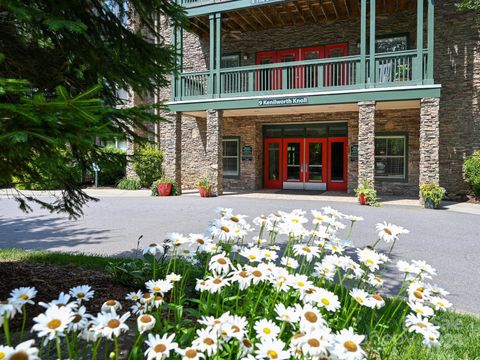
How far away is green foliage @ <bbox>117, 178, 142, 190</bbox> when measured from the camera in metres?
18.9

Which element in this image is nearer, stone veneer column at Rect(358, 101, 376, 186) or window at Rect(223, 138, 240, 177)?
stone veneer column at Rect(358, 101, 376, 186)

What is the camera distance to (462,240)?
7254 millimetres

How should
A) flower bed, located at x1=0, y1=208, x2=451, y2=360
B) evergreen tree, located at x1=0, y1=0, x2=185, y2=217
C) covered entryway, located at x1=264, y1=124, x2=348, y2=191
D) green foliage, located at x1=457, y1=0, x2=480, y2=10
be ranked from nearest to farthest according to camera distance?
flower bed, located at x1=0, y1=208, x2=451, y2=360 < evergreen tree, located at x1=0, y1=0, x2=185, y2=217 < green foliage, located at x1=457, y1=0, x2=480, y2=10 < covered entryway, located at x1=264, y1=124, x2=348, y2=191

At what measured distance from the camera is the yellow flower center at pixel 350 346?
1.37 metres

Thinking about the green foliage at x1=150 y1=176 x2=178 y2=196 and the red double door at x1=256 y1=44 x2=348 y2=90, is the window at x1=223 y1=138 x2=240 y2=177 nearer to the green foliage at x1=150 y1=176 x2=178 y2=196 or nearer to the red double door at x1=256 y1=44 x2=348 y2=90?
the red double door at x1=256 y1=44 x2=348 y2=90

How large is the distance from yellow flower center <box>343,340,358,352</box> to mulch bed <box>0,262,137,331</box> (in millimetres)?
2179

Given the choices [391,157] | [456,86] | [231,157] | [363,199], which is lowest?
[363,199]

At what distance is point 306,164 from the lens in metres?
17.8

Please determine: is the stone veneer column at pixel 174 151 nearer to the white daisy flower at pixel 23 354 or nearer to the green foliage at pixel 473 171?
the green foliage at pixel 473 171

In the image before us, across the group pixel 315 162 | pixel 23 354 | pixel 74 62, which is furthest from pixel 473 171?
pixel 23 354

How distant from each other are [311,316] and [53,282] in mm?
3353

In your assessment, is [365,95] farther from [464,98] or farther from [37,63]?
[37,63]

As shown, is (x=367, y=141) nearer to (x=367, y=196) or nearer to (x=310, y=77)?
(x=367, y=196)

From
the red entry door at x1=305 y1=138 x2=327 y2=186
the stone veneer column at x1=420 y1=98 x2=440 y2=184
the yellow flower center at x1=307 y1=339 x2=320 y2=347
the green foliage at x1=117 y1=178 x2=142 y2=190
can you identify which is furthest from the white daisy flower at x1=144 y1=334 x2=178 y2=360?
the green foliage at x1=117 y1=178 x2=142 y2=190
